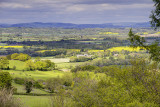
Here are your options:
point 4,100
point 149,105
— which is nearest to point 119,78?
point 149,105

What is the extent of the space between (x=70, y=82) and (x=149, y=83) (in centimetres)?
5618

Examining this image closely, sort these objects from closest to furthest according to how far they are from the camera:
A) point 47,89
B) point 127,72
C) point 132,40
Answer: point 132,40 → point 127,72 → point 47,89

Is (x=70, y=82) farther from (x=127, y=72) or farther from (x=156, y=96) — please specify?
(x=156, y=96)

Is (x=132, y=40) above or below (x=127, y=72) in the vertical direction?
above

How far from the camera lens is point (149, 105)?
14.6 meters

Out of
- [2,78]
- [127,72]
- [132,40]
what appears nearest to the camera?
[132,40]

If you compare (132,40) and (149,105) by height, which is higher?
(132,40)

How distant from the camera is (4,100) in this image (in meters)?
Answer: 16.1

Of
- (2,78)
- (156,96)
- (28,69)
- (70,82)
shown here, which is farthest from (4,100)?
(28,69)

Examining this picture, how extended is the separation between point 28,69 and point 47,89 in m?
43.7

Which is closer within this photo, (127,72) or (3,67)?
(127,72)

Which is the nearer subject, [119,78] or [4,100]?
[4,100]

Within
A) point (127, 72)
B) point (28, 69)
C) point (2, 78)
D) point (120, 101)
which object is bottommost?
point (28, 69)

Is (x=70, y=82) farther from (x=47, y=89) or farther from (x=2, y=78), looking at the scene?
(x=2, y=78)
